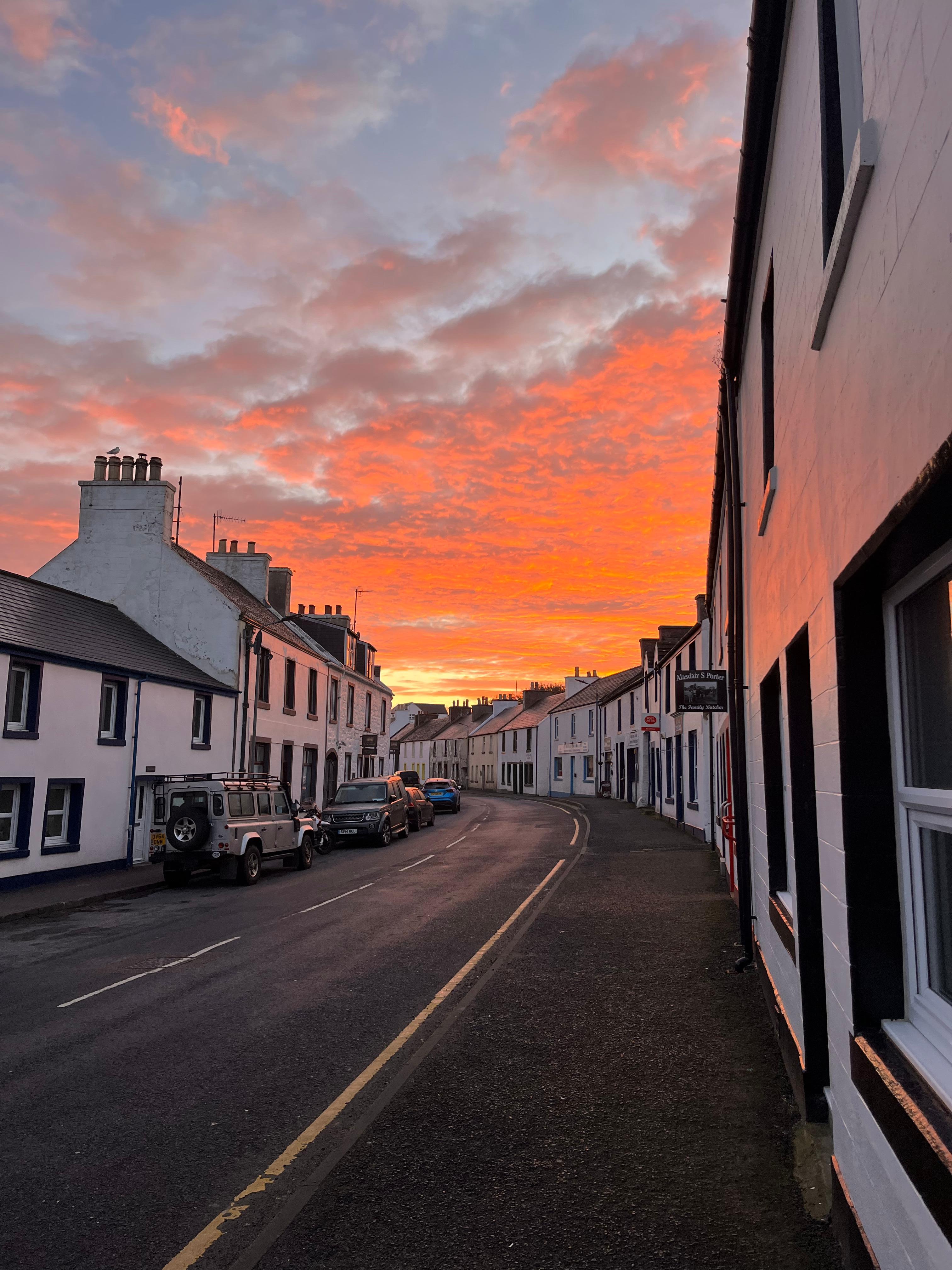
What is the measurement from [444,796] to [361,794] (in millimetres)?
17363

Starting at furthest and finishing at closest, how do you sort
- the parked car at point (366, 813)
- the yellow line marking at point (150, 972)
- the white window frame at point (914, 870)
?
the parked car at point (366, 813), the yellow line marking at point (150, 972), the white window frame at point (914, 870)

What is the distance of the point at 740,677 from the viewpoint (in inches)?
420

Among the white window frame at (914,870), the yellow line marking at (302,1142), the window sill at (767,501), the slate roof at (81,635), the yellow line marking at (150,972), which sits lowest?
the yellow line marking at (150,972)

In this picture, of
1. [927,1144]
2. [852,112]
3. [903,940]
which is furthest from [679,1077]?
[852,112]

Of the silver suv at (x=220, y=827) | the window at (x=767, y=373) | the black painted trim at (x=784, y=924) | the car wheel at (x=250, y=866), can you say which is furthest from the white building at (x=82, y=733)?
the black painted trim at (x=784, y=924)

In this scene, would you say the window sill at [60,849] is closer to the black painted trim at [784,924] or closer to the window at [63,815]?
the window at [63,815]

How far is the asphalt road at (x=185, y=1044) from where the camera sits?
14.7 feet

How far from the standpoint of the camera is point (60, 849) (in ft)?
60.8

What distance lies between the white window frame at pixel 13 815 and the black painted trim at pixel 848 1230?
56.1 feet

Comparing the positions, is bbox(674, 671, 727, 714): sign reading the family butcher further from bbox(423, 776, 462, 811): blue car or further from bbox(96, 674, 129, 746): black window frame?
bbox(423, 776, 462, 811): blue car

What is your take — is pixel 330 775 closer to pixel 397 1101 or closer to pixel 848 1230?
pixel 397 1101

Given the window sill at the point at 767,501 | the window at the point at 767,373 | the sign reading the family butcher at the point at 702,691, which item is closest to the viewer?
the window sill at the point at 767,501

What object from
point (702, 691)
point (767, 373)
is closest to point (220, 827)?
point (702, 691)

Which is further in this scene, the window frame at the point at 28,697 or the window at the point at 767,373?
the window frame at the point at 28,697
